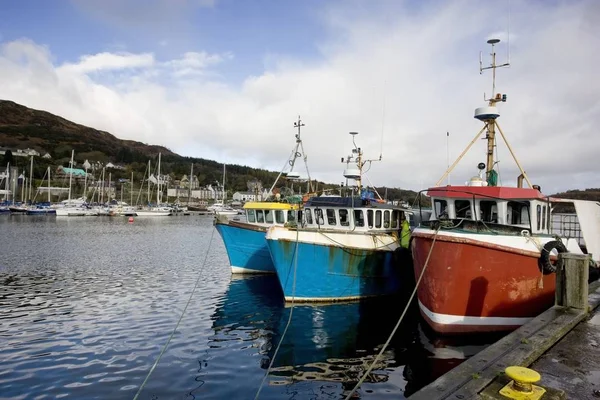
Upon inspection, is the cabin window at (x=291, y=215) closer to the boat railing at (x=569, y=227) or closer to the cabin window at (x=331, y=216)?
the cabin window at (x=331, y=216)

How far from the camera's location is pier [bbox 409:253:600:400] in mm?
5555

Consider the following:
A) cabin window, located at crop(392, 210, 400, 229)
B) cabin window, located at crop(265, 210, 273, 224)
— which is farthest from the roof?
cabin window, located at crop(265, 210, 273, 224)

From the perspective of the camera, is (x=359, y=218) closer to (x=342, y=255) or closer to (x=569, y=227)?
(x=342, y=255)

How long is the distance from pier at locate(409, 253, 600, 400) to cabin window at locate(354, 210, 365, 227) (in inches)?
374

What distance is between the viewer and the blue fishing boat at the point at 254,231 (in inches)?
859

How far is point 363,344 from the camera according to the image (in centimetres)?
1216

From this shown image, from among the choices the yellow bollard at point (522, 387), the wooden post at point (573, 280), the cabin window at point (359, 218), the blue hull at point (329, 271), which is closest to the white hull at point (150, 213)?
the cabin window at point (359, 218)

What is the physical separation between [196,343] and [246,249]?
35.5 ft

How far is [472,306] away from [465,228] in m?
2.24

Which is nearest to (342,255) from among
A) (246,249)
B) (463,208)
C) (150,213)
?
(463,208)

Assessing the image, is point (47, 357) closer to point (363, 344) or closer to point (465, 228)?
point (363, 344)

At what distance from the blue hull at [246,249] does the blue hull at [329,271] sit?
5.36 m

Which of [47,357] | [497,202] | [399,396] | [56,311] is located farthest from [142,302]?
[497,202]

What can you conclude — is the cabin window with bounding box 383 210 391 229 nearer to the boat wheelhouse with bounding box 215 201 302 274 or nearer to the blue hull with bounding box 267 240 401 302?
the blue hull with bounding box 267 240 401 302
